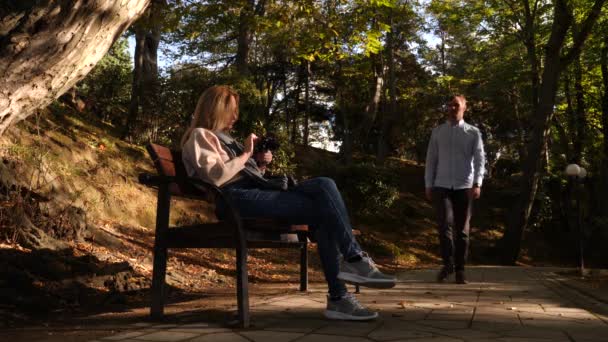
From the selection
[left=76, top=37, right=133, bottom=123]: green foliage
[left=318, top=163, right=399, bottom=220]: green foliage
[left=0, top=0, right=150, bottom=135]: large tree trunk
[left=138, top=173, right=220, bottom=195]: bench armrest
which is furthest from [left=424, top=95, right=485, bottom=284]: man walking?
[left=76, top=37, right=133, bottom=123]: green foliage

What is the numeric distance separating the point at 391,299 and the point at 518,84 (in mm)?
18351

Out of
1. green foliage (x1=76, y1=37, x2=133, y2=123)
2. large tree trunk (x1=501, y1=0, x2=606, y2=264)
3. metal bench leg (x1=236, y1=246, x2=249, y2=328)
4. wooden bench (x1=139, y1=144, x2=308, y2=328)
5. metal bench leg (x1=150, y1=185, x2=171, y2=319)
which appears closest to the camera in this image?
metal bench leg (x1=236, y1=246, x2=249, y2=328)

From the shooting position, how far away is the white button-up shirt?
6.60m

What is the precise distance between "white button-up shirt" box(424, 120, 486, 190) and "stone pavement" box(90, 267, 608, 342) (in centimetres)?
151

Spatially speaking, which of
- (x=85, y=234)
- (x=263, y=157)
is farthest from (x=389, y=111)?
(x=263, y=157)

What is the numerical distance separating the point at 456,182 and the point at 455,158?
28 cm

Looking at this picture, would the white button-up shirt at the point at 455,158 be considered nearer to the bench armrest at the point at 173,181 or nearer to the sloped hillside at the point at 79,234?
the sloped hillside at the point at 79,234

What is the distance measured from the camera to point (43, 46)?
3658 mm

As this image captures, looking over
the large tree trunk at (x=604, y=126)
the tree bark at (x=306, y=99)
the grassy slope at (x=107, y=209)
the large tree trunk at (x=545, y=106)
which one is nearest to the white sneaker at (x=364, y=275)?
the grassy slope at (x=107, y=209)

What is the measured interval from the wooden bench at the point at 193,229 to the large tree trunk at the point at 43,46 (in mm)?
824

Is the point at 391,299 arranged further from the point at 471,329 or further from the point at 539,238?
the point at 539,238

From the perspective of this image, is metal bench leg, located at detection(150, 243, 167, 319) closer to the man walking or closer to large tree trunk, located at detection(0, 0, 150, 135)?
large tree trunk, located at detection(0, 0, 150, 135)

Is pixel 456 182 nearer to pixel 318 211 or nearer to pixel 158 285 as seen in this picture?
pixel 318 211

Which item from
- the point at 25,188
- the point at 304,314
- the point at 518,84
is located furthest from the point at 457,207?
the point at 518,84
